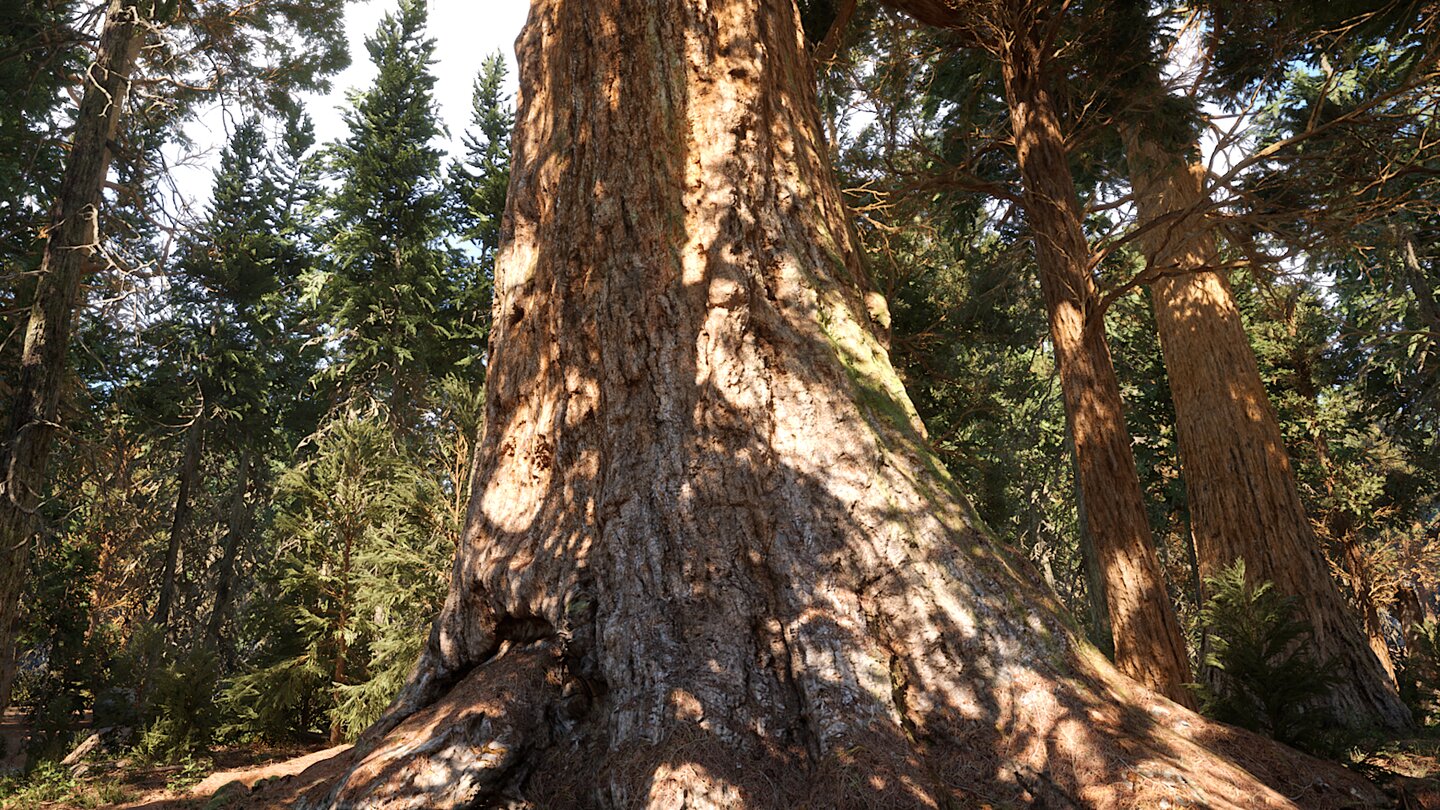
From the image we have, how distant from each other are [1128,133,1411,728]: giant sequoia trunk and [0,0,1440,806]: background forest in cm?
20

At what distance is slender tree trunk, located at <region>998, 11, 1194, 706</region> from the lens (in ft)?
18.6

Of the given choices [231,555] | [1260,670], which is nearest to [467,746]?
[1260,670]

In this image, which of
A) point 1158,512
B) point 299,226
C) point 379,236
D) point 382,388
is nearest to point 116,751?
point 382,388

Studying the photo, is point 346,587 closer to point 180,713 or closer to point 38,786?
point 180,713

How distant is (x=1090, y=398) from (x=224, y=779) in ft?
24.9

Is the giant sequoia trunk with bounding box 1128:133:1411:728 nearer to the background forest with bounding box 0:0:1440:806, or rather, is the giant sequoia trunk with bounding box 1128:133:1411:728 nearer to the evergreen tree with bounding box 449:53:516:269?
the background forest with bounding box 0:0:1440:806

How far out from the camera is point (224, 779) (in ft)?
21.6

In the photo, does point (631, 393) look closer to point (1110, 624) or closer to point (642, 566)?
point (642, 566)

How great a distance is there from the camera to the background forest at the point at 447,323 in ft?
22.7

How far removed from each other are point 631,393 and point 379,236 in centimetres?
1376

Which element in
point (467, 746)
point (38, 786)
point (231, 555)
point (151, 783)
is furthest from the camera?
point (231, 555)

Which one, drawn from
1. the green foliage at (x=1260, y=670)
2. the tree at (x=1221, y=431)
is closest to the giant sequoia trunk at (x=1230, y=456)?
the tree at (x=1221, y=431)

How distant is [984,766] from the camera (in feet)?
9.54

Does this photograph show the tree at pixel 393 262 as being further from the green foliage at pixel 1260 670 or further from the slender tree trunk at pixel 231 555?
the green foliage at pixel 1260 670
